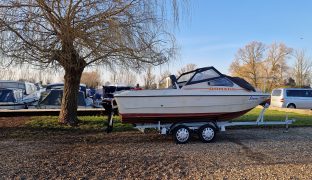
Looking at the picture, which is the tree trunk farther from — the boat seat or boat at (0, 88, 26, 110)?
boat at (0, 88, 26, 110)

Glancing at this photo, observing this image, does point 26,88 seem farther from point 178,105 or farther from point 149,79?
point 178,105

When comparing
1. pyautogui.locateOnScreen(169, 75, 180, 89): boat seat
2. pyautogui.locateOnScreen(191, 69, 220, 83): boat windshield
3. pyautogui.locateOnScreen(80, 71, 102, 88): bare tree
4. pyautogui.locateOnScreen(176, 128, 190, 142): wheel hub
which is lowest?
pyautogui.locateOnScreen(176, 128, 190, 142): wheel hub

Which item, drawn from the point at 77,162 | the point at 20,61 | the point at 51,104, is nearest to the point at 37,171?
the point at 77,162

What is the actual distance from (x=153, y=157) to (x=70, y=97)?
5220 mm

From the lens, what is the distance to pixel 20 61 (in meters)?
9.44

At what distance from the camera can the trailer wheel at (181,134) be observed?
28.8 ft

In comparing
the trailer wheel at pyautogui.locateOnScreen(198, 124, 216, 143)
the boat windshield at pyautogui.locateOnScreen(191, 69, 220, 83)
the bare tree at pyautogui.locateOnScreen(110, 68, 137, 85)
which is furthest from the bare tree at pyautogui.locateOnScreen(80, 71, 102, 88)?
the trailer wheel at pyautogui.locateOnScreen(198, 124, 216, 143)

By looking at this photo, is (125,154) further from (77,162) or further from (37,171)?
(37,171)

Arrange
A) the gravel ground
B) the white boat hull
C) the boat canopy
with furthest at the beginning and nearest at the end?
the boat canopy < the white boat hull < the gravel ground

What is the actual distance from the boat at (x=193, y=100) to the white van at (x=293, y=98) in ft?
47.3

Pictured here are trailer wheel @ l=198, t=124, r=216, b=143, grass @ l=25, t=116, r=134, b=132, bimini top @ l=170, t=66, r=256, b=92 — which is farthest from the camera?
grass @ l=25, t=116, r=134, b=132

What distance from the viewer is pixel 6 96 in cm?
1596

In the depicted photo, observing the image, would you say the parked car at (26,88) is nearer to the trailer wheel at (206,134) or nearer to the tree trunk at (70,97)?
the tree trunk at (70,97)

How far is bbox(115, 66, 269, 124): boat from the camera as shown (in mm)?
8688
